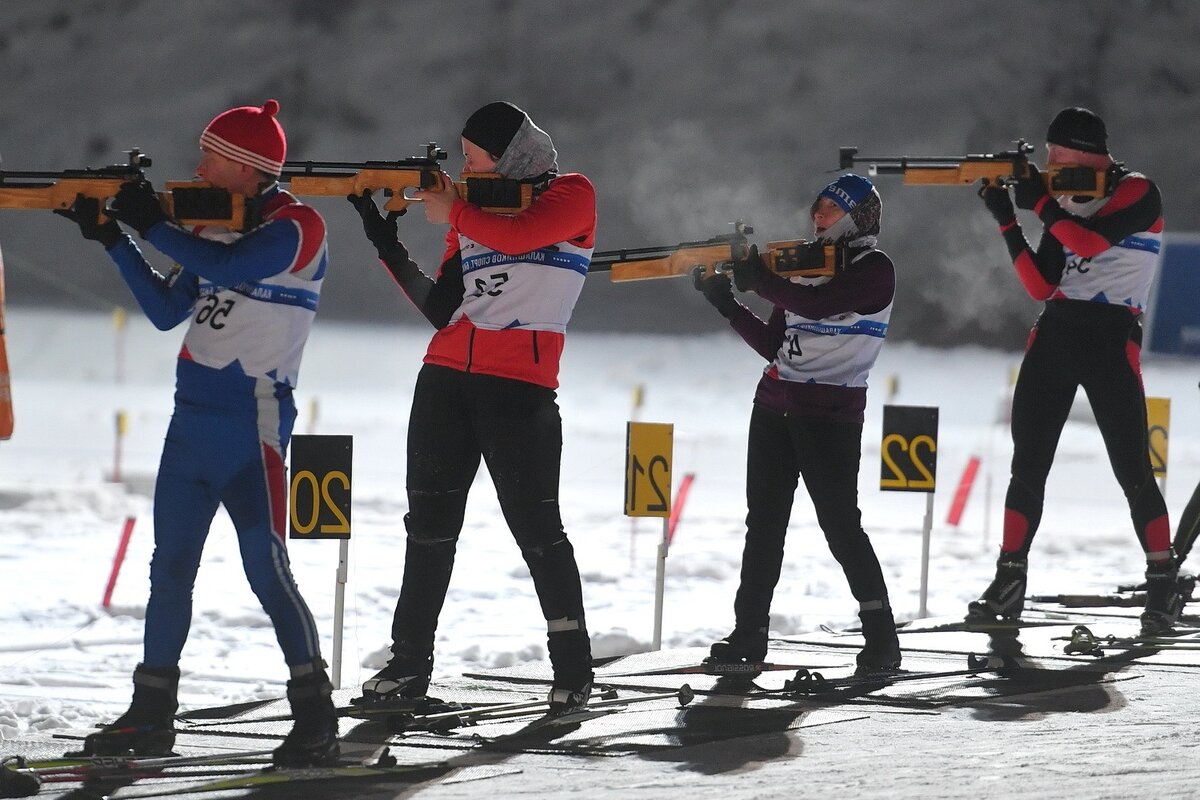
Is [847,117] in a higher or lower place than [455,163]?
higher

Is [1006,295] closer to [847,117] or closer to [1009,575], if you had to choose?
[847,117]

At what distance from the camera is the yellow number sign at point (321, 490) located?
12.7ft

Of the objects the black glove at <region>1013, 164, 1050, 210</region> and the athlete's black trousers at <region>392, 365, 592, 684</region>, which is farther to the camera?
the black glove at <region>1013, 164, 1050, 210</region>

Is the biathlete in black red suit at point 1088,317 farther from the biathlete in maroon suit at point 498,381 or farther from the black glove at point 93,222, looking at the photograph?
the black glove at point 93,222

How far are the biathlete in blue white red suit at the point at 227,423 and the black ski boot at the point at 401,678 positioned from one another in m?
0.50

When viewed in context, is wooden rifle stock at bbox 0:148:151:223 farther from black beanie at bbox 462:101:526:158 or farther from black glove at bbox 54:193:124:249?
black beanie at bbox 462:101:526:158

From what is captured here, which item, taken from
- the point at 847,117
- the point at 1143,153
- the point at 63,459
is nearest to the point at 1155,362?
the point at 1143,153

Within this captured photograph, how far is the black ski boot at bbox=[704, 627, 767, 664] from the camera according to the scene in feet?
13.1

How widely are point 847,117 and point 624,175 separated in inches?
128

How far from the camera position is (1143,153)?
23.0 metres

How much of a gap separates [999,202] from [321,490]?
6.60 feet

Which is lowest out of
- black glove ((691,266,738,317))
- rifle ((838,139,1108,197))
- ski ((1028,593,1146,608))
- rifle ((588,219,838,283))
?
ski ((1028,593,1146,608))

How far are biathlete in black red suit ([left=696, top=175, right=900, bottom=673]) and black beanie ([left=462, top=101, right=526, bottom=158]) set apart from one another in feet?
2.43

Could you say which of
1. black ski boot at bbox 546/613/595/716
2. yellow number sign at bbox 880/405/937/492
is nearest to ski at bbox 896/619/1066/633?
yellow number sign at bbox 880/405/937/492
